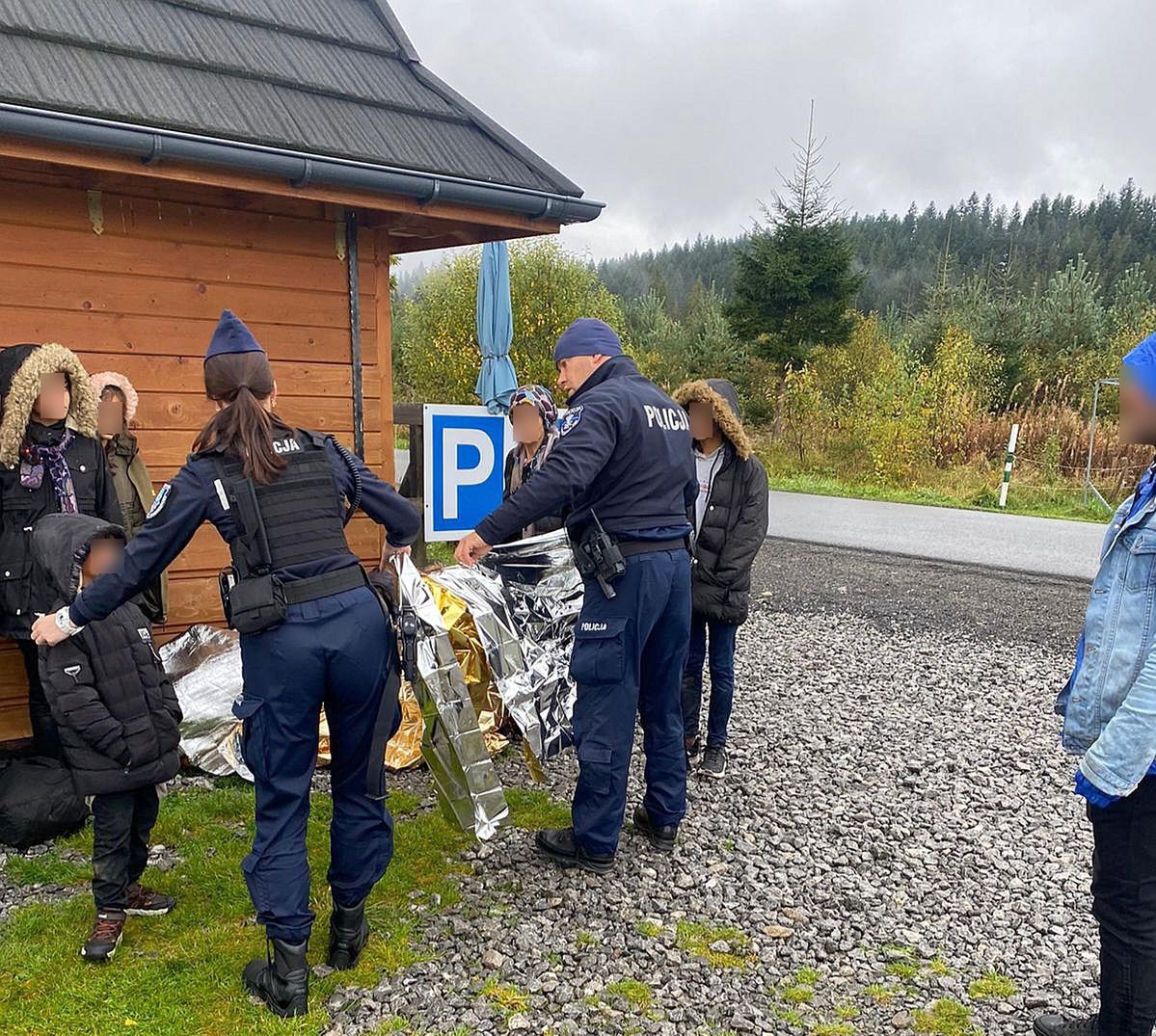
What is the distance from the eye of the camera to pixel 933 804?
4.69 m

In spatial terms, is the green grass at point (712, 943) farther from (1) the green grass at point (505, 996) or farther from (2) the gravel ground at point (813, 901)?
(1) the green grass at point (505, 996)

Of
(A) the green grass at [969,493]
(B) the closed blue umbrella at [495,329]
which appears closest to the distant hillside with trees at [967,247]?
(A) the green grass at [969,493]

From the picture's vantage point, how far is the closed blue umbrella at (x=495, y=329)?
692cm

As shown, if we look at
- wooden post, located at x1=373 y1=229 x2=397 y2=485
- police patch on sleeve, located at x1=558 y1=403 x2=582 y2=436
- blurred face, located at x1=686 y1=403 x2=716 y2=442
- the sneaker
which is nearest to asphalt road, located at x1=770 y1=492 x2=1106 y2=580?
the sneaker

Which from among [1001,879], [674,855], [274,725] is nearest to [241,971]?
[274,725]

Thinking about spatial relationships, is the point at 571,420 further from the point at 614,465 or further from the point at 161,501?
the point at 161,501

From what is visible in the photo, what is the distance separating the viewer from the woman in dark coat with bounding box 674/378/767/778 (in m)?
4.85

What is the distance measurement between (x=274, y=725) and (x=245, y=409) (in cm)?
101

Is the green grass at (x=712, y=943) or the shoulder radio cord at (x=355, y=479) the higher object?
the shoulder radio cord at (x=355, y=479)

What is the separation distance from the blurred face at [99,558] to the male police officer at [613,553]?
51.4 inches

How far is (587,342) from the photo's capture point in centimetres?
401

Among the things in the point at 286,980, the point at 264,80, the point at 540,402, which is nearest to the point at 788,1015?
the point at 286,980

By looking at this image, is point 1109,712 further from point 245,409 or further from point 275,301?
point 275,301

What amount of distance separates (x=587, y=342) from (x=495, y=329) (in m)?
3.50
